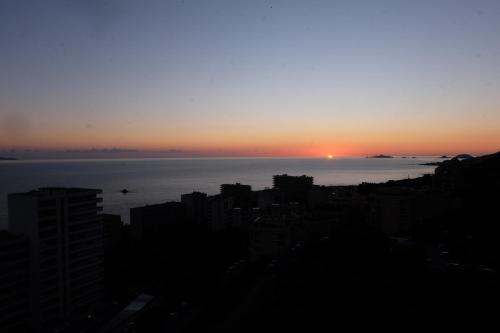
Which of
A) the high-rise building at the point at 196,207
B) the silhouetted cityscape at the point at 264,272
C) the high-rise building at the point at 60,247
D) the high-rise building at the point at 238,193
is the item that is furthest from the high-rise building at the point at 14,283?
the high-rise building at the point at 238,193

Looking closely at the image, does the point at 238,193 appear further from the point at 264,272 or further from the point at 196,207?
the point at 264,272

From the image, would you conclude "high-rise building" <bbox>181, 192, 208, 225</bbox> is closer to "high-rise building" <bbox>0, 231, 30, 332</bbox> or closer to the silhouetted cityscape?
the silhouetted cityscape

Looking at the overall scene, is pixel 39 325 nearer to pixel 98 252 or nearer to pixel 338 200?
pixel 98 252

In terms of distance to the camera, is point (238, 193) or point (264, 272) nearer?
point (264, 272)

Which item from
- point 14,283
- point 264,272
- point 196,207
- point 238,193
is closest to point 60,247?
point 14,283

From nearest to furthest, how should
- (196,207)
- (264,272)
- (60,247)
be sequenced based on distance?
(264,272)
(60,247)
(196,207)

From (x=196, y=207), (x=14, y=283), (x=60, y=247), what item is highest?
(x=60, y=247)

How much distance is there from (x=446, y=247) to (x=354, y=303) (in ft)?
16.3

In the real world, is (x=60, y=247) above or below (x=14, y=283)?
above

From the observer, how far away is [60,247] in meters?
10.2

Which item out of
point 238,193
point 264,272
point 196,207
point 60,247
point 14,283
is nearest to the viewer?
point 14,283

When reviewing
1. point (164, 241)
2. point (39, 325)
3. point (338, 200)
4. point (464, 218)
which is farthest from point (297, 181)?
point (39, 325)

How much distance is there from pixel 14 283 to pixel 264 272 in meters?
5.83

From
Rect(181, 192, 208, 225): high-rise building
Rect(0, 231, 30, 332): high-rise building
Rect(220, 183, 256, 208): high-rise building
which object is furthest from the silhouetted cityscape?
Rect(220, 183, 256, 208): high-rise building
